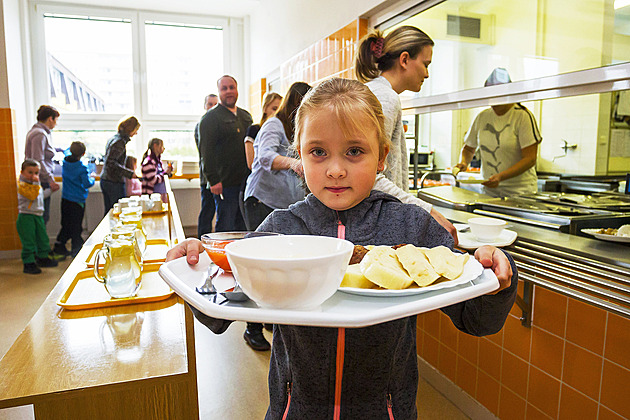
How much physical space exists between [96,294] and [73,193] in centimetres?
372

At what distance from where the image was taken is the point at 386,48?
1.59 m

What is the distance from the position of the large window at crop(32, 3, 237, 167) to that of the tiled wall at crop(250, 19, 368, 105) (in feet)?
7.34

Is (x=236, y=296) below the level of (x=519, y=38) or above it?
below

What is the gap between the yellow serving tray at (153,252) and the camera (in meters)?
1.72

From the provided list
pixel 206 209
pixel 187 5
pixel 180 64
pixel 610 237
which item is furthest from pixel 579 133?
pixel 180 64

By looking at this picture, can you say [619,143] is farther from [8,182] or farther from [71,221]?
[8,182]

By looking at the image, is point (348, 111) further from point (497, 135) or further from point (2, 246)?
point (2, 246)

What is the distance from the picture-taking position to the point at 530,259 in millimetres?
1512

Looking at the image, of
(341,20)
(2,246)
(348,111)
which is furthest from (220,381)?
(2,246)

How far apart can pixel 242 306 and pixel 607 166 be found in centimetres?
244

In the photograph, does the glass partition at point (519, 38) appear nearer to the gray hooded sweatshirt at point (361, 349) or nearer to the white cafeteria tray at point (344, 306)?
the gray hooded sweatshirt at point (361, 349)

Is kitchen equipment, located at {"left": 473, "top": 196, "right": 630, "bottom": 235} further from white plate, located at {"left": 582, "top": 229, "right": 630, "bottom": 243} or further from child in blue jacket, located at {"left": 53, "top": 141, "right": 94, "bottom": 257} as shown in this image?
child in blue jacket, located at {"left": 53, "top": 141, "right": 94, "bottom": 257}

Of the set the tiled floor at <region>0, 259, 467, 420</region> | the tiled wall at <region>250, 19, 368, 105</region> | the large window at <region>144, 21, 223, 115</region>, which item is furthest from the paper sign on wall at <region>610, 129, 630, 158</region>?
the large window at <region>144, 21, 223, 115</region>

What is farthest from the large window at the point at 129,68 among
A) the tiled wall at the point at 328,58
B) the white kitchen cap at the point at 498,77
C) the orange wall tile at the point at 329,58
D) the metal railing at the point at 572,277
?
the metal railing at the point at 572,277
